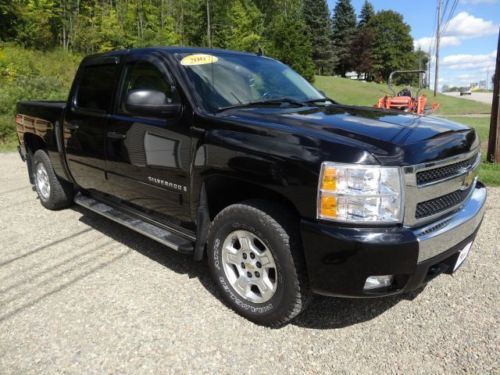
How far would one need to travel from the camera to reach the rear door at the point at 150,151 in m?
3.39

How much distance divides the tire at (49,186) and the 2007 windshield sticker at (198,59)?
2.81 meters

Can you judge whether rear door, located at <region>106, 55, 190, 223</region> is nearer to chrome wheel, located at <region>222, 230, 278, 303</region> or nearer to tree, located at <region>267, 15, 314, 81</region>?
chrome wheel, located at <region>222, 230, 278, 303</region>

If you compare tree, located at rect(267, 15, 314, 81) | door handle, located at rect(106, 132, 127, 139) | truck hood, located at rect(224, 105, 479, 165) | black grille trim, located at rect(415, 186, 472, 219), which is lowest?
black grille trim, located at rect(415, 186, 472, 219)

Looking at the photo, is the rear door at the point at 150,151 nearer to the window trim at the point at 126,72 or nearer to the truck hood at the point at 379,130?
the window trim at the point at 126,72

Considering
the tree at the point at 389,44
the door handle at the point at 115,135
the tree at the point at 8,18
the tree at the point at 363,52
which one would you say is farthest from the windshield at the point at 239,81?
the tree at the point at 363,52

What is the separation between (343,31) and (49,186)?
82.8 meters

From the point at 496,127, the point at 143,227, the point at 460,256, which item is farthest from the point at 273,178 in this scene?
the point at 496,127

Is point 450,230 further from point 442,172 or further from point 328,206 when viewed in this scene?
point 328,206

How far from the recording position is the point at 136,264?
4086 mm

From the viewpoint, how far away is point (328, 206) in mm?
2496

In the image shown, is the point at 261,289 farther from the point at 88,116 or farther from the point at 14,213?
the point at 14,213

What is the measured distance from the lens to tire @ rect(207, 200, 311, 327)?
2.74m

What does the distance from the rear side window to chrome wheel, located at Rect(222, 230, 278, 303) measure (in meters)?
1.97

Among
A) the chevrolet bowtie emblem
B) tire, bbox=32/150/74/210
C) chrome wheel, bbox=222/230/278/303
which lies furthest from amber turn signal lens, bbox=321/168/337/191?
tire, bbox=32/150/74/210
